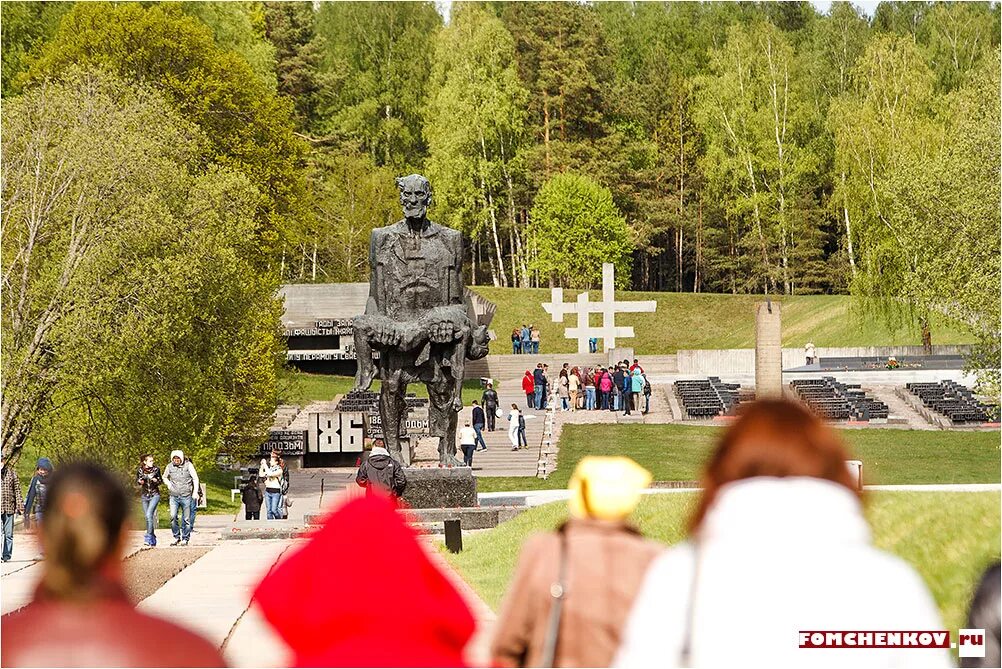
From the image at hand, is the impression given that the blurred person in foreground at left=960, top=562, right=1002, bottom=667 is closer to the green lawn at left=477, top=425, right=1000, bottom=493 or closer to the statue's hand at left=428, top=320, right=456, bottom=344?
the statue's hand at left=428, top=320, right=456, bottom=344

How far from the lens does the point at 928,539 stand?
972 centimetres

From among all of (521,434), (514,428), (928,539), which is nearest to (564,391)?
(521,434)

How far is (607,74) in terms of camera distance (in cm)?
7650

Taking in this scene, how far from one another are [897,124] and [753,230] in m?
17.4

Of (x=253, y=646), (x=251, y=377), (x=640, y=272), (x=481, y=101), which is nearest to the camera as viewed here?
(x=253, y=646)

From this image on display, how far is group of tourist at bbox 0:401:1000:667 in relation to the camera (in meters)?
3.69

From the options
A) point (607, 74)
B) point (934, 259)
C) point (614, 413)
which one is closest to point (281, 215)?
point (614, 413)

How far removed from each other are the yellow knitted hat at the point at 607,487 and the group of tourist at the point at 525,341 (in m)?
56.4

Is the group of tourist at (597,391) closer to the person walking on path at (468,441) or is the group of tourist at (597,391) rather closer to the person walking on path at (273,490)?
the person walking on path at (468,441)

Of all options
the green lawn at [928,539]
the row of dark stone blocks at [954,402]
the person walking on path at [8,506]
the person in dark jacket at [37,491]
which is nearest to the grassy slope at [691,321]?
the row of dark stone blocks at [954,402]

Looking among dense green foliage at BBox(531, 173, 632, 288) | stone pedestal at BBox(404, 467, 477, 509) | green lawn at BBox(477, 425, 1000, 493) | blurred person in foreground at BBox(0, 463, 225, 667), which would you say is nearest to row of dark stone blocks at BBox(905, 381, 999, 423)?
green lawn at BBox(477, 425, 1000, 493)

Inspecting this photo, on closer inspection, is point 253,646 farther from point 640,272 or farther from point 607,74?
point 640,272

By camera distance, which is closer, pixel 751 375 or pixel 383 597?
pixel 383 597

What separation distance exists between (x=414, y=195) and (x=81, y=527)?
1570 centimetres
